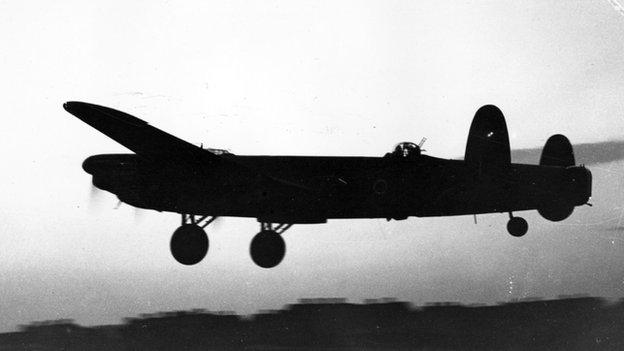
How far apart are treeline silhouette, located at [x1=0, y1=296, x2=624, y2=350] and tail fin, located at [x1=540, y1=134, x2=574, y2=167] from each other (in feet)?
14.3

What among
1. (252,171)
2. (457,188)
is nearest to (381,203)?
(457,188)

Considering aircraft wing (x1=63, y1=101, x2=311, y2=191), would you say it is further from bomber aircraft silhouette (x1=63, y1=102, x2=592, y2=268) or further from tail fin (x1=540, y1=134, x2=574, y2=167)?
tail fin (x1=540, y1=134, x2=574, y2=167)

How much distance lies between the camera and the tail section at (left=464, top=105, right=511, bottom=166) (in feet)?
54.3

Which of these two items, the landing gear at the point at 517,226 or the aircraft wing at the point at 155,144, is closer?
the aircraft wing at the point at 155,144

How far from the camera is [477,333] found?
26.5m

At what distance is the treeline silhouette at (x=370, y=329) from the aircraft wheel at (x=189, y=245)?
2012 mm

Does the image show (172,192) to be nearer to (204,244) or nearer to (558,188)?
(204,244)

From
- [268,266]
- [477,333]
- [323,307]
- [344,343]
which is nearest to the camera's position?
[344,343]

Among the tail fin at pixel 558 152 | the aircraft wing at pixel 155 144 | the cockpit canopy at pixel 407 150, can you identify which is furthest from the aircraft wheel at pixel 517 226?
the aircraft wing at pixel 155 144

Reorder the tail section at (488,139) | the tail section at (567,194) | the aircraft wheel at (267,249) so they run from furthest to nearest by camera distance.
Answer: the tail section at (567,194)
the tail section at (488,139)
the aircraft wheel at (267,249)

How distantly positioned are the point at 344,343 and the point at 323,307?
3373 mm

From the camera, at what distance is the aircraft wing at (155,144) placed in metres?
13.6

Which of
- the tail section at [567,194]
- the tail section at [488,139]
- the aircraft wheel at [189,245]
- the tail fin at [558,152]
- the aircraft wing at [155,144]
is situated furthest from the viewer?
the tail fin at [558,152]

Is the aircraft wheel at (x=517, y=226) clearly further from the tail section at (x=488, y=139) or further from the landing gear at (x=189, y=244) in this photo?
the landing gear at (x=189, y=244)
